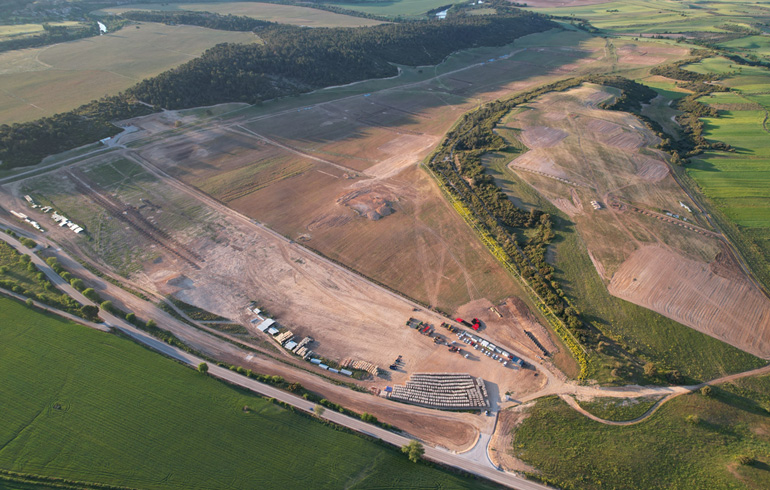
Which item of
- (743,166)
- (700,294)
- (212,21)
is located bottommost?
(700,294)

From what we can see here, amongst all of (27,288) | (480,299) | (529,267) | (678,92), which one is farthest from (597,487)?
(678,92)

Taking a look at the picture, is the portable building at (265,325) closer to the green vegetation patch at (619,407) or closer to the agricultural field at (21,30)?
the green vegetation patch at (619,407)

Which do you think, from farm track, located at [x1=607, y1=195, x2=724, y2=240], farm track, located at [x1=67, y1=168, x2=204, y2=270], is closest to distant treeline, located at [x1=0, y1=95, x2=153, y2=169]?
farm track, located at [x1=67, y1=168, x2=204, y2=270]

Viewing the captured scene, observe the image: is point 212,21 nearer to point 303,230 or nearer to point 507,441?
point 303,230

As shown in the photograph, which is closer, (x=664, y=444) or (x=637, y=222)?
(x=664, y=444)

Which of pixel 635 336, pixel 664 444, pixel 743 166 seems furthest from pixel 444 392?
pixel 743 166

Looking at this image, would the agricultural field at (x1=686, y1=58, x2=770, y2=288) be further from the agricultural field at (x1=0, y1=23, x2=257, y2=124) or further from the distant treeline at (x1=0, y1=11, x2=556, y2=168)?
the agricultural field at (x1=0, y1=23, x2=257, y2=124)

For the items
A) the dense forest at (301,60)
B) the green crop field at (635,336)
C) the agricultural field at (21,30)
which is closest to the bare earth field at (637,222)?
the green crop field at (635,336)
